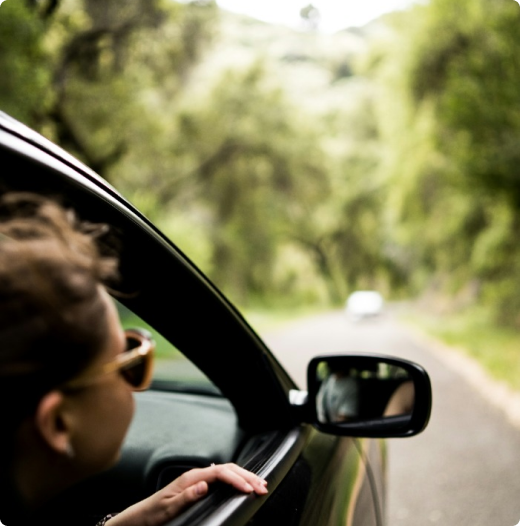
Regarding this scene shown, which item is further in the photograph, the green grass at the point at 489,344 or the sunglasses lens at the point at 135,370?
the green grass at the point at 489,344

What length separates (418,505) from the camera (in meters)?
4.73

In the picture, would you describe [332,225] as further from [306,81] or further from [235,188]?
[235,188]

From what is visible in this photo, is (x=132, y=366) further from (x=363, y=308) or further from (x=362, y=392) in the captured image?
(x=363, y=308)

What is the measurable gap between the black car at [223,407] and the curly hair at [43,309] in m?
0.13

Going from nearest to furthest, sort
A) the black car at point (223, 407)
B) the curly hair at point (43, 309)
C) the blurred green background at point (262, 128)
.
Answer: the curly hair at point (43, 309) → the black car at point (223, 407) → the blurred green background at point (262, 128)

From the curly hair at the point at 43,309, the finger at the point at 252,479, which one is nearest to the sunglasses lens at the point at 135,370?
the curly hair at the point at 43,309

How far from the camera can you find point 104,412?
0.94 meters

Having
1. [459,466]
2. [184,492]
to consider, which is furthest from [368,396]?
[459,466]

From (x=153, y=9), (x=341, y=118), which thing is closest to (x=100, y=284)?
(x=153, y=9)

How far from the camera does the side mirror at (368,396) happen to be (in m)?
1.73

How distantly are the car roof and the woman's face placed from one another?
23cm

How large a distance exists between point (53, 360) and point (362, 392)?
1324 mm

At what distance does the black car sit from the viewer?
1.14 meters

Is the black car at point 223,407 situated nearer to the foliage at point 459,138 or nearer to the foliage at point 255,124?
the foliage at point 255,124
